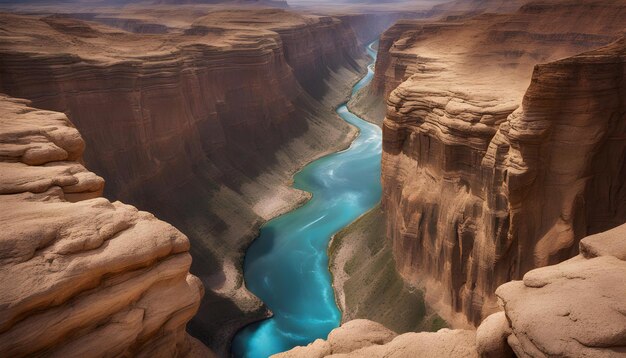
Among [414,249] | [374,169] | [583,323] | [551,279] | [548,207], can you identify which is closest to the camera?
[583,323]

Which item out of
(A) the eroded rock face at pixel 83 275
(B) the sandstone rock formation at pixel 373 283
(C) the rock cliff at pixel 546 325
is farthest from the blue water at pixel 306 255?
(C) the rock cliff at pixel 546 325

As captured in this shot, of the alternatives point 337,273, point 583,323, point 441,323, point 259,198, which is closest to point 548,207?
point 441,323

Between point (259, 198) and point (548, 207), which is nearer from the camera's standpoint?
point (548, 207)

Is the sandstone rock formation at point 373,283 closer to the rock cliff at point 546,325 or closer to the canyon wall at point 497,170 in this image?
the canyon wall at point 497,170

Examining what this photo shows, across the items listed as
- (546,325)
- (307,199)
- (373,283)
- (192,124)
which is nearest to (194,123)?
(192,124)

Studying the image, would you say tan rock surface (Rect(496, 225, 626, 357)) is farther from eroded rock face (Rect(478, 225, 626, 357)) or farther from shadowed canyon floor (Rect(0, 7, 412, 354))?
shadowed canyon floor (Rect(0, 7, 412, 354))

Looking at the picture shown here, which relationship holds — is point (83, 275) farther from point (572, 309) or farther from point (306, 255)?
point (306, 255)

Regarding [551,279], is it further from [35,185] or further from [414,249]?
[414,249]
